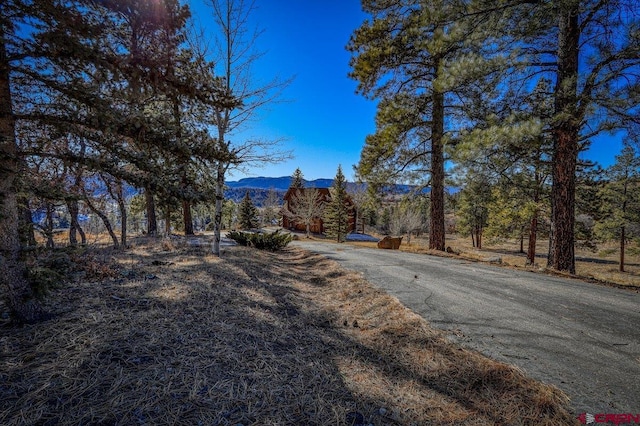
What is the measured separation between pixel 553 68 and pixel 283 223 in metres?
36.9

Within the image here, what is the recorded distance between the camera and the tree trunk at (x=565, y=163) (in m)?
5.82

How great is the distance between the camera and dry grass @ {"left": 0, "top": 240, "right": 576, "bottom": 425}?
162cm

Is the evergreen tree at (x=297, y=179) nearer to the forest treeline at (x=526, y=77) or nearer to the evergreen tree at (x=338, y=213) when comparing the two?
the evergreen tree at (x=338, y=213)

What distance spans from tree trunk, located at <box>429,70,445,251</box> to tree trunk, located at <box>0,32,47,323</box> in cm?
996

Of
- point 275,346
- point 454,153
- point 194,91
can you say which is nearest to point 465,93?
point 454,153

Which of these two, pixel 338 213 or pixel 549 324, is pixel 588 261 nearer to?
pixel 338 213

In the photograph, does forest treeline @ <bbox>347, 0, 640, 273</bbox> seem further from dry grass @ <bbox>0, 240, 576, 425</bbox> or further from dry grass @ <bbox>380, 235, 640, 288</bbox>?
dry grass @ <bbox>0, 240, 576, 425</bbox>

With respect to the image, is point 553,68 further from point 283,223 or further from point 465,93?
point 283,223

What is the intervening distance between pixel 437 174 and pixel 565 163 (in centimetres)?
406

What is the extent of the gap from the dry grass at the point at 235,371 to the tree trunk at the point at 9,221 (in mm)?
270

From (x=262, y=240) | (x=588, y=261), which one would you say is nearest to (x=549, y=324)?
(x=262, y=240)

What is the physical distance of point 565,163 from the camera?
6.05 m

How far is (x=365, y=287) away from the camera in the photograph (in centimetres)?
489

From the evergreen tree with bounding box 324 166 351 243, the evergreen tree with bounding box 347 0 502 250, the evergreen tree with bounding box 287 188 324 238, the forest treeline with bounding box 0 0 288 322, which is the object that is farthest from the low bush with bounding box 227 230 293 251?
the evergreen tree with bounding box 287 188 324 238
